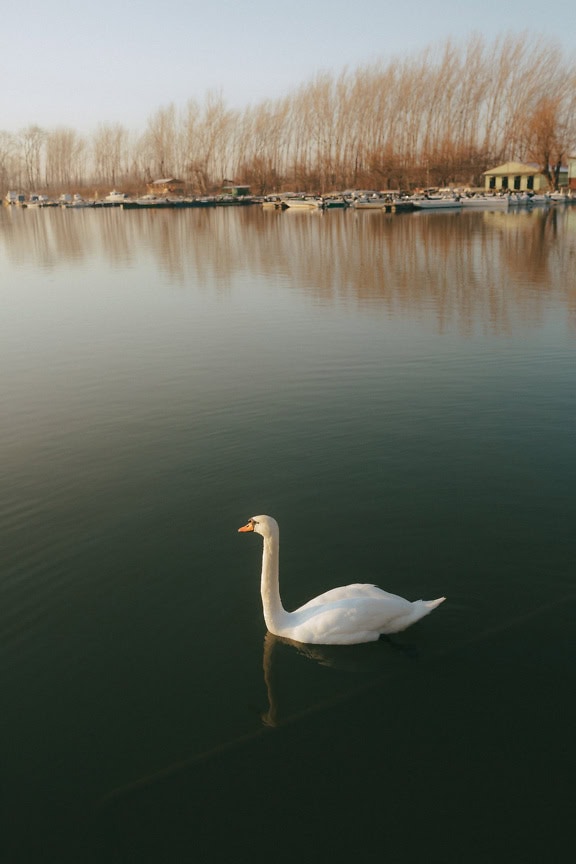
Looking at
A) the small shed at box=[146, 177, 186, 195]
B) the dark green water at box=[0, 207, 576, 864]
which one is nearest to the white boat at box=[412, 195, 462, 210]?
the dark green water at box=[0, 207, 576, 864]

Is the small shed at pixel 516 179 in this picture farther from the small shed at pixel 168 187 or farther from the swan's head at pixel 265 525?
the swan's head at pixel 265 525

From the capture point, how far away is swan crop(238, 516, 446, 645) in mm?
5906

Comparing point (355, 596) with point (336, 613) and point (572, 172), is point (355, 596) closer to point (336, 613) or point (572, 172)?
point (336, 613)

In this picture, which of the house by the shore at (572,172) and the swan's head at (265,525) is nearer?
the swan's head at (265,525)

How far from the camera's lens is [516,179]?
285ft

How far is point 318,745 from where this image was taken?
511 centimetres

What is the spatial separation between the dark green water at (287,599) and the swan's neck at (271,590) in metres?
0.29

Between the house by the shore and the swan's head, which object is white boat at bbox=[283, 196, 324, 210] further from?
the swan's head

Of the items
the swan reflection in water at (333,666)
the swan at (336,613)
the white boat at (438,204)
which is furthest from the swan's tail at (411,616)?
the white boat at (438,204)

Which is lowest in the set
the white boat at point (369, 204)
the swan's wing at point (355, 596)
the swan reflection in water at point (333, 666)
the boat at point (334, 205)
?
the swan reflection in water at point (333, 666)

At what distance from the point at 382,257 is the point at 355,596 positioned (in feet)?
92.8

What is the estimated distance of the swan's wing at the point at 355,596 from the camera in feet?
19.7

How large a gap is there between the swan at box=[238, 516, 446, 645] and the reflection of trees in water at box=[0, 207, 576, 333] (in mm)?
12675

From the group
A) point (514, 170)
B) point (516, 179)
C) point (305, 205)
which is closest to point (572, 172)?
point (516, 179)
